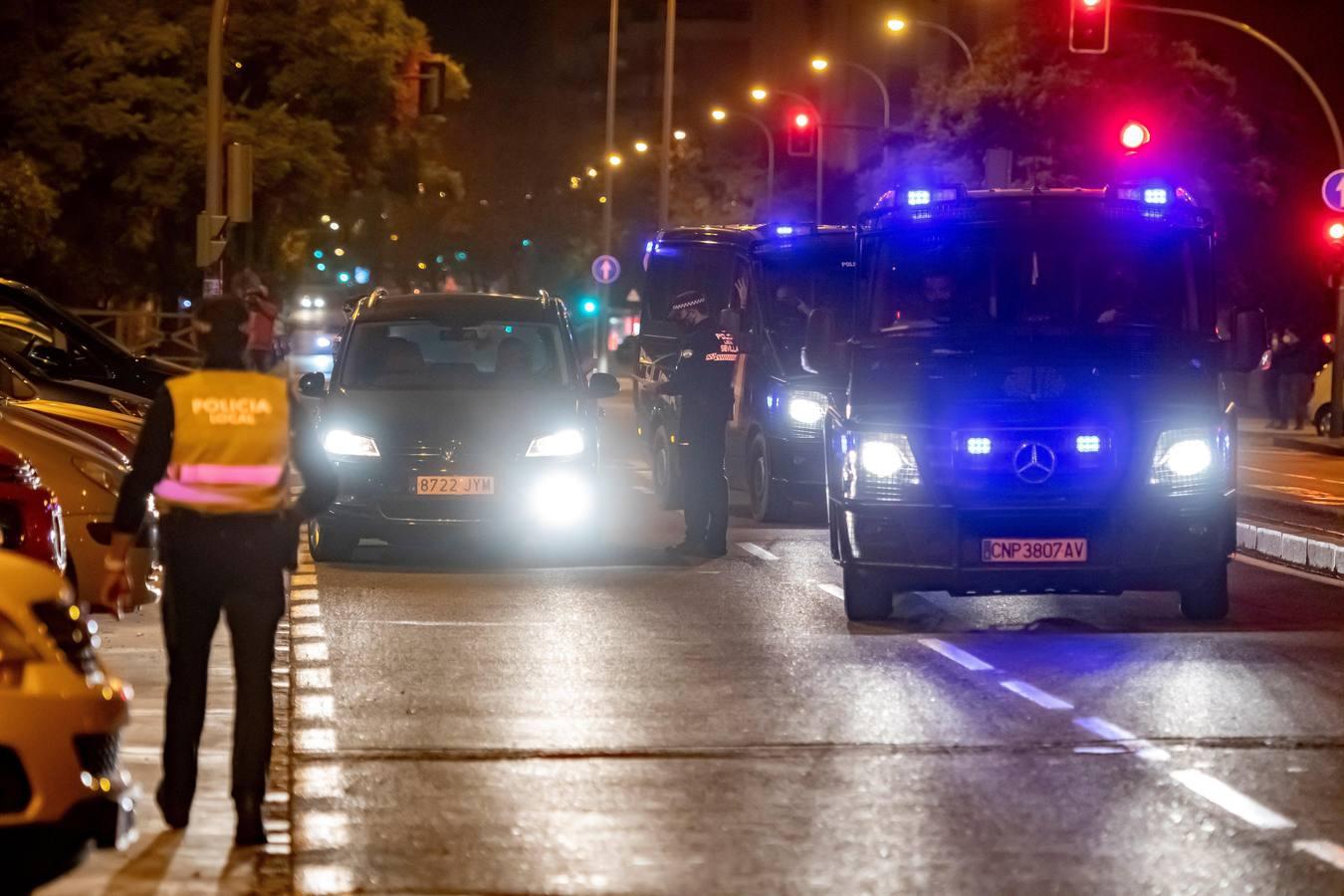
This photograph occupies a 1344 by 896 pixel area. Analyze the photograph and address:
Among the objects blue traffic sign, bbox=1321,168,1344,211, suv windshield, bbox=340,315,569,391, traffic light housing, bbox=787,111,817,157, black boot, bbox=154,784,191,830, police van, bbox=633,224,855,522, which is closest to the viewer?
black boot, bbox=154,784,191,830

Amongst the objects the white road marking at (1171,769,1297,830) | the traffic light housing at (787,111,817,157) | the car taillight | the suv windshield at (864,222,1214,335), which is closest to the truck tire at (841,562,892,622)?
the suv windshield at (864,222,1214,335)

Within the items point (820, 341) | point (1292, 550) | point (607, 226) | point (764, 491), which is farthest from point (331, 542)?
point (607, 226)

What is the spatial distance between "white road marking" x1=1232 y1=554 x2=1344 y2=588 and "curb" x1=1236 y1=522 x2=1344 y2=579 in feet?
0.37

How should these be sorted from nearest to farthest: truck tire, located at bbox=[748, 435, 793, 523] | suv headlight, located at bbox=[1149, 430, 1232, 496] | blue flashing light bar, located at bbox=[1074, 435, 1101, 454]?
blue flashing light bar, located at bbox=[1074, 435, 1101, 454], suv headlight, located at bbox=[1149, 430, 1232, 496], truck tire, located at bbox=[748, 435, 793, 523]

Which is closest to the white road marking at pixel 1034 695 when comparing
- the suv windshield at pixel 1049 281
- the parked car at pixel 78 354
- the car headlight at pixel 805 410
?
the suv windshield at pixel 1049 281

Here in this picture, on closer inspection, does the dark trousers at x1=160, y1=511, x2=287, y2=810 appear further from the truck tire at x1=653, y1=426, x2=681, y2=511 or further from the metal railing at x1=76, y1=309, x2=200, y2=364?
the metal railing at x1=76, y1=309, x2=200, y2=364

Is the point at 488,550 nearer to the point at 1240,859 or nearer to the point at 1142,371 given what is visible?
the point at 1142,371

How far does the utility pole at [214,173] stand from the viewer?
28.2 metres

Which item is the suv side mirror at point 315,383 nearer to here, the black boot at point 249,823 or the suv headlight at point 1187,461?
the suv headlight at point 1187,461

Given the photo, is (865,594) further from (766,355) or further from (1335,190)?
(1335,190)

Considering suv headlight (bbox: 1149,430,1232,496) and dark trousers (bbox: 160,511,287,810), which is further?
suv headlight (bbox: 1149,430,1232,496)

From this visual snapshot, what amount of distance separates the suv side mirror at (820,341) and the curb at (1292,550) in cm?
468

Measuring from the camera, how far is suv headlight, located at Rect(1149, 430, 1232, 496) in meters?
13.1

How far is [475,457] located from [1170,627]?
496cm
